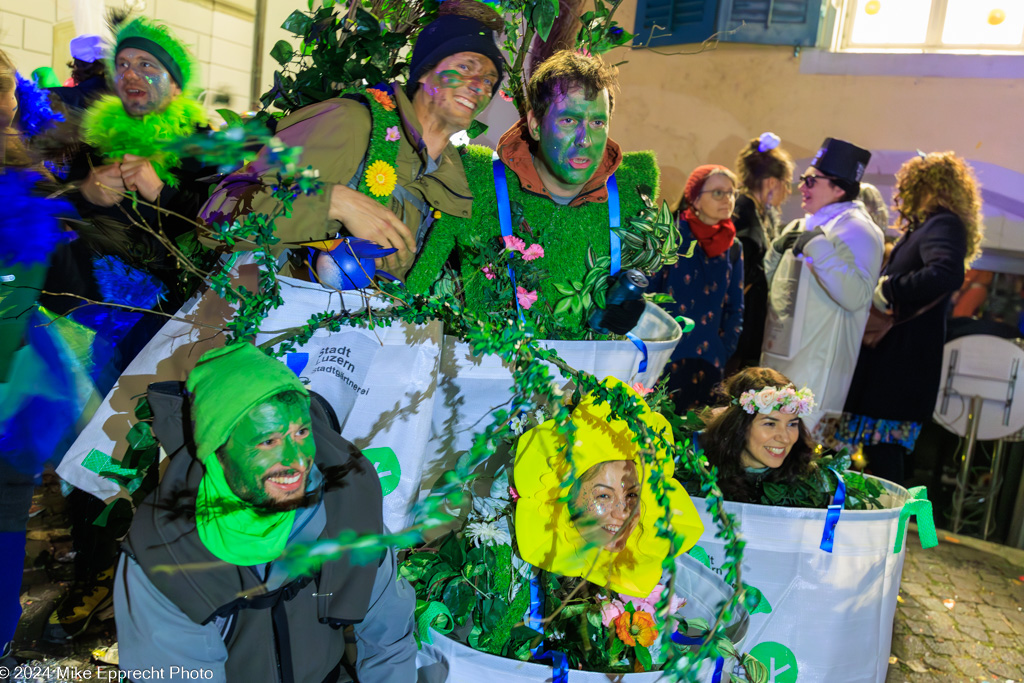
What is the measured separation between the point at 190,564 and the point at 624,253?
4.73ft

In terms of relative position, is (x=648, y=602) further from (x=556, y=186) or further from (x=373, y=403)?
(x=556, y=186)

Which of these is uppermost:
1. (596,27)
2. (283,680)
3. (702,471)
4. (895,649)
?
(596,27)

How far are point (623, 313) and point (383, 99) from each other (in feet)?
2.76

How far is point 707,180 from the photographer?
378 centimetres

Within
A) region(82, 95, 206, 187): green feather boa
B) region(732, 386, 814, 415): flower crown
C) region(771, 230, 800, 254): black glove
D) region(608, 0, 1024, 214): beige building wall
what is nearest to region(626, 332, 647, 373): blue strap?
region(732, 386, 814, 415): flower crown

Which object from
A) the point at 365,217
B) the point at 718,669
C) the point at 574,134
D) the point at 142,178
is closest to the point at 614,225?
the point at 574,134

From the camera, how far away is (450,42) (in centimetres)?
189

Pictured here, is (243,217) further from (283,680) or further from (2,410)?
(283,680)

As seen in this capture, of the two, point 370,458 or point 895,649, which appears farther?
point 895,649

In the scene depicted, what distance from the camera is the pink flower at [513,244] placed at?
7.06 feet

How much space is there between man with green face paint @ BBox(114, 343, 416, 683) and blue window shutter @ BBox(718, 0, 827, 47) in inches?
206

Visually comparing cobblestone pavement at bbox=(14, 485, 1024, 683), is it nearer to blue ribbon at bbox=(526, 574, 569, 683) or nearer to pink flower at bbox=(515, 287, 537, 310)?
blue ribbon at bbox=(526, 574, 569, 683)

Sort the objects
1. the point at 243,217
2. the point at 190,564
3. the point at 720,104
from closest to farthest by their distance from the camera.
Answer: the point at 190,564, the point at 243,217, the point at 720,104

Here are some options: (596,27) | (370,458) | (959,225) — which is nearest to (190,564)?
(370,458)
